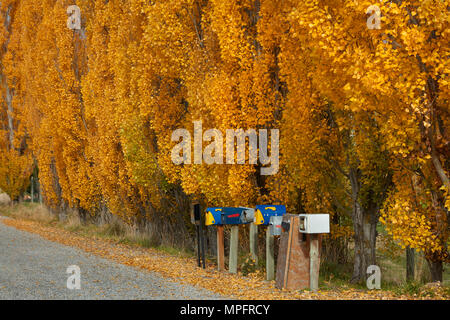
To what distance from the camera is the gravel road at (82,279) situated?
734cm

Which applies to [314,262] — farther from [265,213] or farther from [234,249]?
[234,249]

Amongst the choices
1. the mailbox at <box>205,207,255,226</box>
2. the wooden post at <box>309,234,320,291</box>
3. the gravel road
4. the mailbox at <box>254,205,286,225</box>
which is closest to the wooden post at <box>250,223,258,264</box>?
the mailbox at <box>205,207,255,226</box>

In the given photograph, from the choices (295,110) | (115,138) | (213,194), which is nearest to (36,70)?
(115,138)

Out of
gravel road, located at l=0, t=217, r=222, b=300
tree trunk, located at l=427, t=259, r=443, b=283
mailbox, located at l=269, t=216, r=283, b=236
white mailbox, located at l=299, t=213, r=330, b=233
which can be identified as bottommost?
gravel road, located at l=0, t=217, r=222, b=300

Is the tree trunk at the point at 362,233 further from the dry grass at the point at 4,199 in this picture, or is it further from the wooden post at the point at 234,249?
the dry grass at the point at 4,199

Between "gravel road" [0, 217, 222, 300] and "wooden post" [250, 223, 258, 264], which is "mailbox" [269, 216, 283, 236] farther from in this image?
"gravel road" [0, 217, 222, 300]

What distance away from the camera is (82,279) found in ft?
28.0

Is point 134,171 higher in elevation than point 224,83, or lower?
lower

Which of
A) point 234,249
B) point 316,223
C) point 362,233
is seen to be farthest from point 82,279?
point 362,233

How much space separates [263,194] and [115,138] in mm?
6990

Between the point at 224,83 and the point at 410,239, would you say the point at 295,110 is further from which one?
the point at 410,239

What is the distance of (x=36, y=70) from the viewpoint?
2320 cm

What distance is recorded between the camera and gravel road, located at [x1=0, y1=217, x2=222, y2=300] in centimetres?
734
